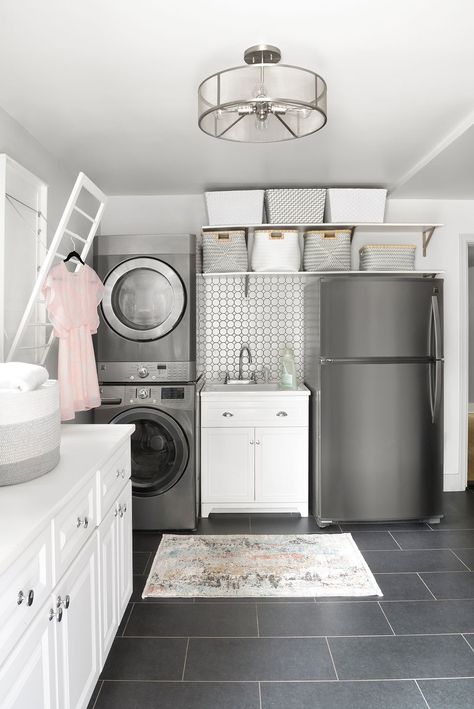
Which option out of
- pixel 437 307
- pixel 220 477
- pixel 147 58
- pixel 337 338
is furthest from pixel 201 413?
pixel 147 58

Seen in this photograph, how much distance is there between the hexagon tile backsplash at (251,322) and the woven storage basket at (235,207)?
525mm

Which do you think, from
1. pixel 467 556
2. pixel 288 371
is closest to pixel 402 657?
pixel 467 556

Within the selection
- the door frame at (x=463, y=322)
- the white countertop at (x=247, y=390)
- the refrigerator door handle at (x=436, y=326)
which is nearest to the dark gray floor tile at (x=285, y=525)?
the white countertop at (x=247, y=390)

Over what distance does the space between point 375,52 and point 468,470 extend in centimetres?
372

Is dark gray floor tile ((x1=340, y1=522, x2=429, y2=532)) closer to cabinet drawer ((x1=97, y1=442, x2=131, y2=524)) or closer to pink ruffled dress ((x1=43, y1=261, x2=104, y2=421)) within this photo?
cabinet drawer ((x1=97, y1=442, x2=131, y2=524))

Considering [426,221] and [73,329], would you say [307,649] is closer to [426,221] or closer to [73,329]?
[73,329]

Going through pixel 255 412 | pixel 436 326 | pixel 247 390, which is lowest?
pixel 255 412

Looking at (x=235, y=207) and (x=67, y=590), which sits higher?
(x=235, y=207)

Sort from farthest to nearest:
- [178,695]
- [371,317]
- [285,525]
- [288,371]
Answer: [288,371]
[285,525]
[371,317]
[178,695]

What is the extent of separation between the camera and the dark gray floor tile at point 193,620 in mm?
2547

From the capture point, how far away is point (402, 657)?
2.35 metres

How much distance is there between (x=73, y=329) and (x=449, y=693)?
2.31m

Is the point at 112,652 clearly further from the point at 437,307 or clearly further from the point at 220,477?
the point at 437,307

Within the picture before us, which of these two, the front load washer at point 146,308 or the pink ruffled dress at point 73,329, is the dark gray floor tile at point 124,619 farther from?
the front load washer at point 146,308
